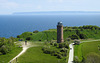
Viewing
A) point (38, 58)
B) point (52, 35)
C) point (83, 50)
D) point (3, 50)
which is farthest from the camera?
point (52, 35)

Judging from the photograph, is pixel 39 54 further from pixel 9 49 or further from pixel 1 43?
pixel 1 43

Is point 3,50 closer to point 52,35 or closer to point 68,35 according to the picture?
point 52,35

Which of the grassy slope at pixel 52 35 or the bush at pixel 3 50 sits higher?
the grassy slope at pixel 52 35

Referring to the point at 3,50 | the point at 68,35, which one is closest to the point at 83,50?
the point at 3,50

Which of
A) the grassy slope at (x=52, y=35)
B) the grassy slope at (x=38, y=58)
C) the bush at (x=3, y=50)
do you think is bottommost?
the grassy slope at (x=38, y=58)

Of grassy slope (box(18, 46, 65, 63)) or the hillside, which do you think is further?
the hillside

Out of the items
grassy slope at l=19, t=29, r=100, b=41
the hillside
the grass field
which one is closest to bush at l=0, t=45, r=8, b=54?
the grass field

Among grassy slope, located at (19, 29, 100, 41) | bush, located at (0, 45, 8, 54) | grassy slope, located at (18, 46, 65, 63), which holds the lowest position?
grassy slope, located at (18, 46, 65, 63)

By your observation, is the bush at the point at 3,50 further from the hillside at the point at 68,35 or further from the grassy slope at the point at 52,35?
the grassy slope at the point at 52,35

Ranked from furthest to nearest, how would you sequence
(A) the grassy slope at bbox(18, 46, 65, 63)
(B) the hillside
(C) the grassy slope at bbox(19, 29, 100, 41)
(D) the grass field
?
(C) the grassy slope at bbox(19, 29, 100, 41) < (B) the hillside < (D) the grass field < (A) the grassy slope at bbox(18, 46, 65, 63)

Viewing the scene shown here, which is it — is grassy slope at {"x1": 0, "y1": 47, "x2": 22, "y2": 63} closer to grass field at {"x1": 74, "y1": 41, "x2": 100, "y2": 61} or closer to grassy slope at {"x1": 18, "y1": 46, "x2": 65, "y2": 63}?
grassy slope at {"x1": 18, "y1": 46, "x2": 65, "y2": 63}

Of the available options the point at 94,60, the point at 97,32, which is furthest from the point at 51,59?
the point at 97,32

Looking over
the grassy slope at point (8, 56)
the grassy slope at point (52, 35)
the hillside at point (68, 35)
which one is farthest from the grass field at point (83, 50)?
the grassy slope at point (52, 35)
